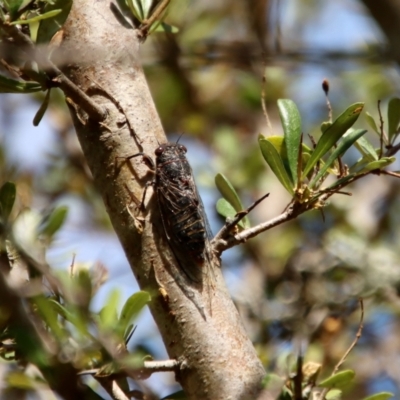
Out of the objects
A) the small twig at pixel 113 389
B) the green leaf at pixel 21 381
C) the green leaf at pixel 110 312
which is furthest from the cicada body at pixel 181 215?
the green leaf at pixel 21 381

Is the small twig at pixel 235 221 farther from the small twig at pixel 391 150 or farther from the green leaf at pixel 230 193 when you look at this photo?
the small twig at pixel 391 150

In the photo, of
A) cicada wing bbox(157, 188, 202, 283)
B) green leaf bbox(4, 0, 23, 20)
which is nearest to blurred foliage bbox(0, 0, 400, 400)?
green leaf bbox(4, 0, 23, 20)

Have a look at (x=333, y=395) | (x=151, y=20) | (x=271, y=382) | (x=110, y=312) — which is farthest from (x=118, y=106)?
(x=333, y=395)

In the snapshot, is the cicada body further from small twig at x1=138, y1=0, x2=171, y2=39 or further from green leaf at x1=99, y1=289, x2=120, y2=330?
small twig at x1=138, y1=0, x2=171, y2=39

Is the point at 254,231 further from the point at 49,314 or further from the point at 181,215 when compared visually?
the point at 49,314

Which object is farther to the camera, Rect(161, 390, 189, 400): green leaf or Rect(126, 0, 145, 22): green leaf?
Rect(126, 0, 145, 22): green leaf

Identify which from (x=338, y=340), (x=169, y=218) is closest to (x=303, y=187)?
(x=169, y=218)
